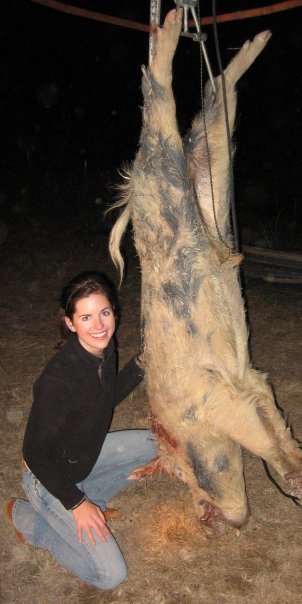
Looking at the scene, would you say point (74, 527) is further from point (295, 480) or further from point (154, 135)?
point (154, 135)

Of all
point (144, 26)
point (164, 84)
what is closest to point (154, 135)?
point (164, 84)

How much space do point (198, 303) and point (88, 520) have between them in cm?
102

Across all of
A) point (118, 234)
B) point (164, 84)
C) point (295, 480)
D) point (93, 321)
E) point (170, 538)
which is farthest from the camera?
point (170, 538)

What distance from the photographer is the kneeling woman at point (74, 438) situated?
2143 millimetres

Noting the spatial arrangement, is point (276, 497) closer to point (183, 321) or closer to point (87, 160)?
point (183, 321)

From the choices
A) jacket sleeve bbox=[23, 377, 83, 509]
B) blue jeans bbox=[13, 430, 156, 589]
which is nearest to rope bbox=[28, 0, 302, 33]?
jacket sleeve bbox=[23, 377, 83, 509]

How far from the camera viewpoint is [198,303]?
2219mm

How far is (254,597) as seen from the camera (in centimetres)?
229

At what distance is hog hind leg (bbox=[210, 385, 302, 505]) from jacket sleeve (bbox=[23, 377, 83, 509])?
64 centimetres

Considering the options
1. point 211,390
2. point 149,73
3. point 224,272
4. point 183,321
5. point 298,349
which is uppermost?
point 149,73

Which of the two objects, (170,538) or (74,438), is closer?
(74,438)

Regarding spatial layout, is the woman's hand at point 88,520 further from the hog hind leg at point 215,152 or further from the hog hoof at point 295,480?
the hog hind leg at point 215,152

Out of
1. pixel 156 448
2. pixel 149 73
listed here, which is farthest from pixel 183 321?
pixel 149 73

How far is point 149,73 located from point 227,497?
190cm
